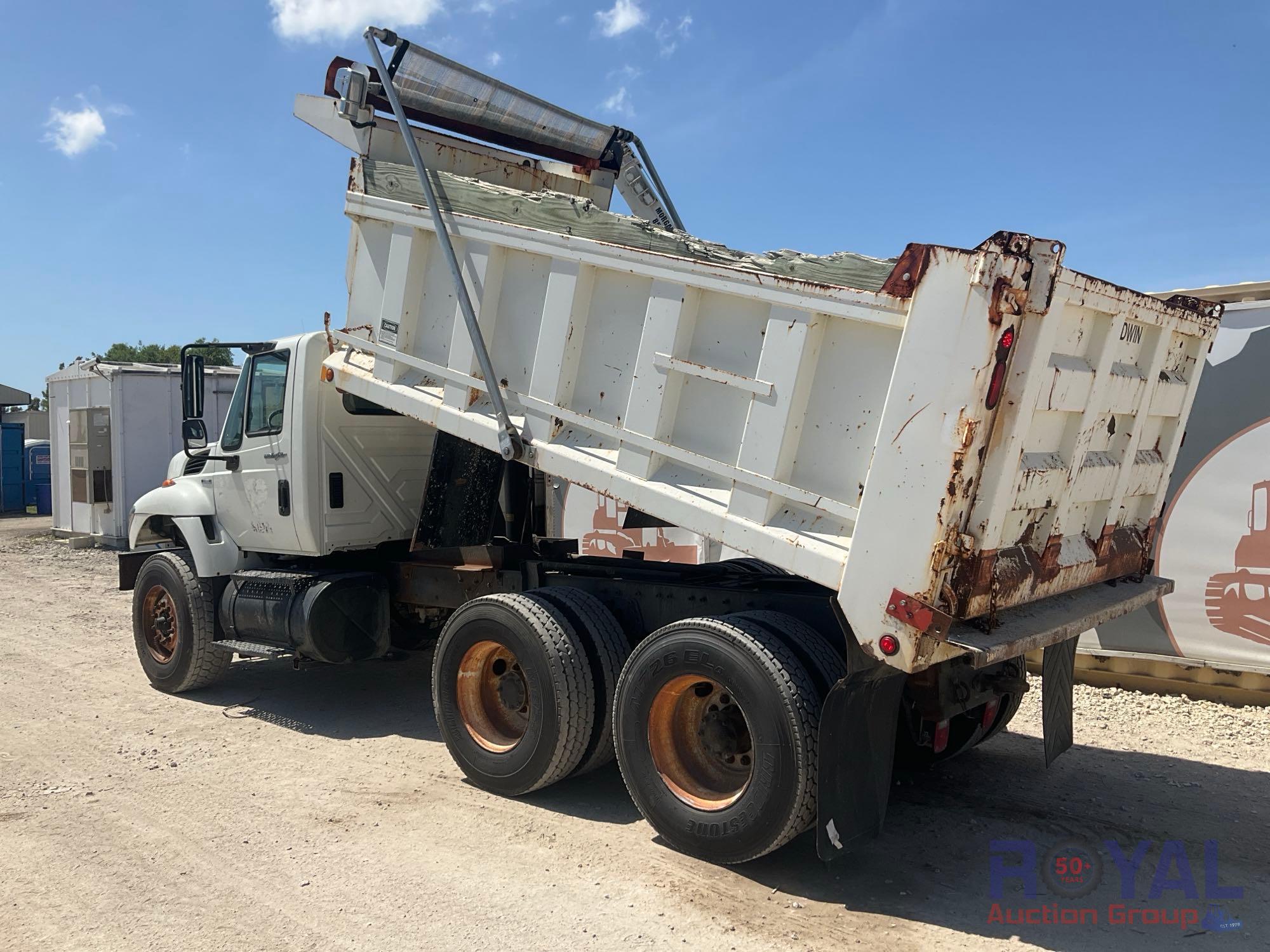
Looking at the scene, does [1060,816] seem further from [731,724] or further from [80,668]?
[80,668]

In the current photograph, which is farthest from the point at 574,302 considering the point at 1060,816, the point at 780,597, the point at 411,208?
the point at 1060,816

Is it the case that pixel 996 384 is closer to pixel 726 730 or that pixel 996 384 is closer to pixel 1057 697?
pixel 726 730

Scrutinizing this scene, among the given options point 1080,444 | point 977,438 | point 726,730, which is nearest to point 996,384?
point 977,438

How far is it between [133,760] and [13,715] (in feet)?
5.48

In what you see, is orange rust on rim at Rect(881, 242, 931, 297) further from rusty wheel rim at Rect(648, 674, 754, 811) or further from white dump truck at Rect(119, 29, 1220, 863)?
rusty wheel rim at Rect(648, 674, 754, 811)

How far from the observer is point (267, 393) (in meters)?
6.88

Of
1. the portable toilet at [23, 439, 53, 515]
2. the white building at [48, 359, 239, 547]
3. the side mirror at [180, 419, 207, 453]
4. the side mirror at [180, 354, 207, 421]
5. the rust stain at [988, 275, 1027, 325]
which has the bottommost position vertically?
the portable toilet at [23, 439, 53, 515]

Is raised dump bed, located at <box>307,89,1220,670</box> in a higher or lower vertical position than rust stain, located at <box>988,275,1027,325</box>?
lower

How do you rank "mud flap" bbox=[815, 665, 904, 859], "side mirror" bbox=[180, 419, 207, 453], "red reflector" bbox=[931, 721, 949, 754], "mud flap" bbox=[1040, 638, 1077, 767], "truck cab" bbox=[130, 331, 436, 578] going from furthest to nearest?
1. "side mirror" bbox=[180, 419, 207, 453]
2. "truck cab" bbox=[130, 331, 436, 578]
3. "mud flap" bbox=[1040, 638, 1077, 767]
4. "red reflector" bbox=[931, 721, 949, 754]
5. "mud flap" bbox=[815, 665, 904, 859]

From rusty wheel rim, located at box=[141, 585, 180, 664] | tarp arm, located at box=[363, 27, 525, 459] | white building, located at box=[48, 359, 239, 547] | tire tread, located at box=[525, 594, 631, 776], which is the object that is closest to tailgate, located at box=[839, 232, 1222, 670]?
tire tread, located at box=[525, 594, 631, 776]

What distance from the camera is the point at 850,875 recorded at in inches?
173

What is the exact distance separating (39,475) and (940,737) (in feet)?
86.4

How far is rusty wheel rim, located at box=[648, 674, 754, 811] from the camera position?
177 inches

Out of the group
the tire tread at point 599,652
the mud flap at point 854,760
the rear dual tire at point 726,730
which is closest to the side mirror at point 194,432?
the tire tread at point 599,652
